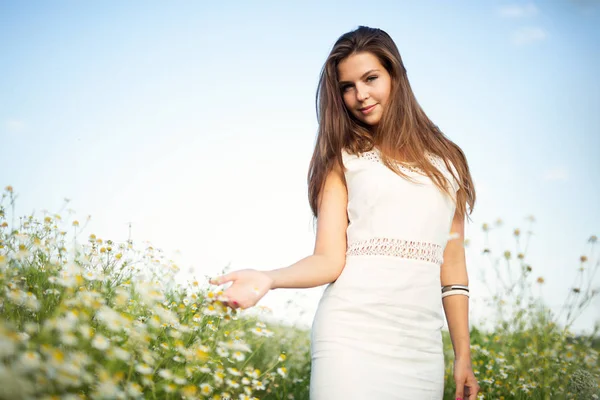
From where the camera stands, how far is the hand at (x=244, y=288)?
158 centimetres

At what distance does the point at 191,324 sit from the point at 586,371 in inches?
93.9

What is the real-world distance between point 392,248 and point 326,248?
0.27 m

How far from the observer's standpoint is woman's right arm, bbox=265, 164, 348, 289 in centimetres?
186

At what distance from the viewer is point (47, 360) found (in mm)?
1118

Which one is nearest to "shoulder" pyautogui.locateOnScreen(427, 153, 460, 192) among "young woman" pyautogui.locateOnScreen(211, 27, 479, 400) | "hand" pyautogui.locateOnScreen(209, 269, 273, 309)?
"young woman" pyautogui.locateOnScreen(211, 27, 479, 400)

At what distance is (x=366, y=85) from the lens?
2.47 m

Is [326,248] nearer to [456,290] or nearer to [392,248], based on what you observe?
[392,248]

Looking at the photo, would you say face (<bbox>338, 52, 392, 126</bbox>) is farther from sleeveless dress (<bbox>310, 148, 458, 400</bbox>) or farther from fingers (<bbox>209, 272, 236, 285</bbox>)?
fingers (<bbox>209, 272, 236, 285</bbox>)

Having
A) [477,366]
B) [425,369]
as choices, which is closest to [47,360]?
[425,369]

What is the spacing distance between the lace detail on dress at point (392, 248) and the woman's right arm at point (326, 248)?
74mm

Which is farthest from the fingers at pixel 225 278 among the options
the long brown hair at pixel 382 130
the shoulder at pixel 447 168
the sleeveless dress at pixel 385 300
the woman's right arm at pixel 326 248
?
the shoulder at pixel 447 168

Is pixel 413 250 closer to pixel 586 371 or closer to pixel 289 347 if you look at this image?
pixel 586 371

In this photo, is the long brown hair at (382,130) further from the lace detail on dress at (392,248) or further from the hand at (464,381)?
the hand at (464,381)

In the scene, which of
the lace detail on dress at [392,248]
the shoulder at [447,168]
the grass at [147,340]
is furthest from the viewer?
the shoulder at [447,168]
